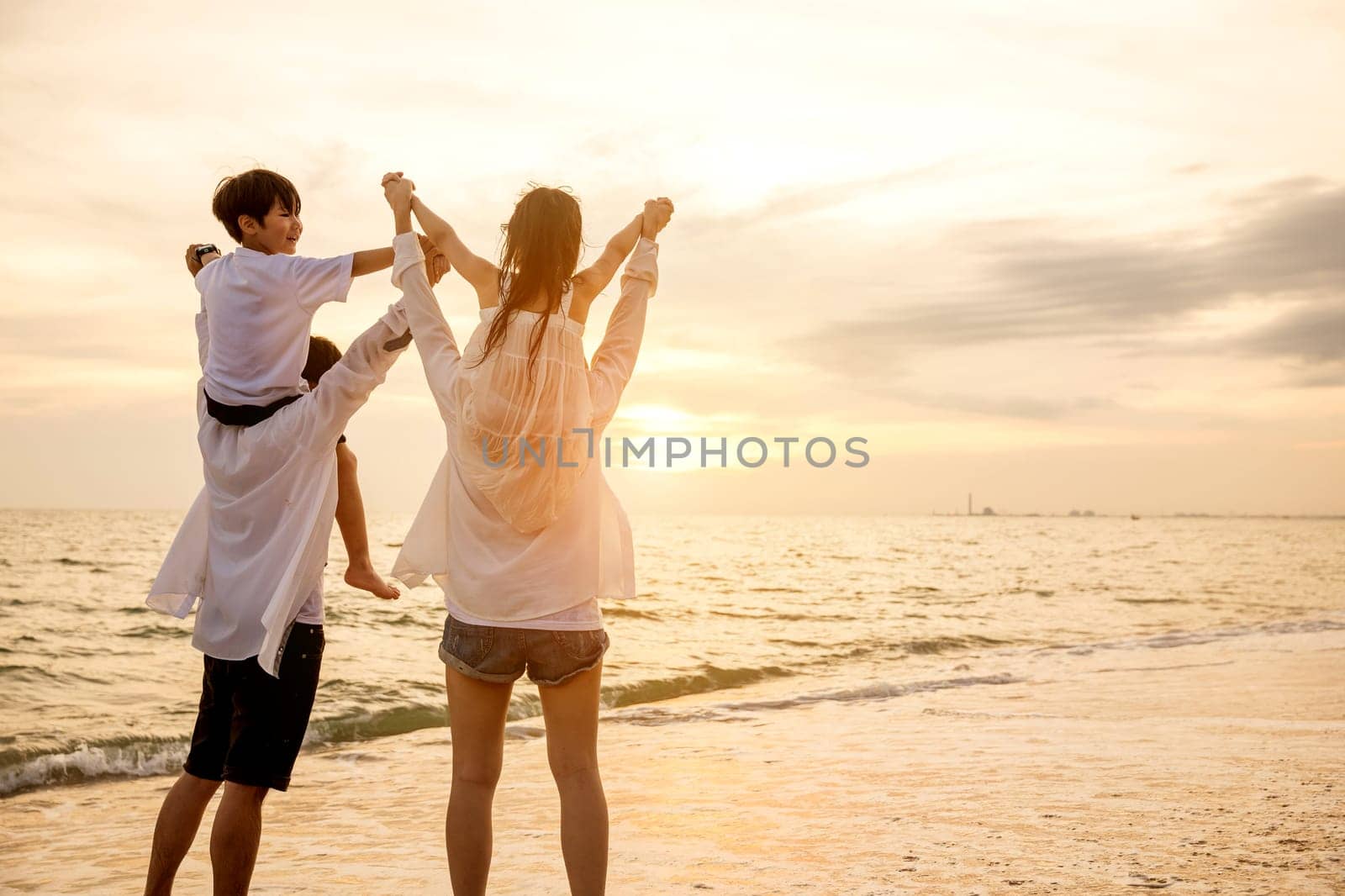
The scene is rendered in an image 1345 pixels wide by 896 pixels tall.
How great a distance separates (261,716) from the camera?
2803 mm

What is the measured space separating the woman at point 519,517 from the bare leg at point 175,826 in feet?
2.48

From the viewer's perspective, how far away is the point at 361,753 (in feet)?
22.5

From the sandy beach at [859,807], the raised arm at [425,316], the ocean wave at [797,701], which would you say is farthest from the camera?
the ocean wave at [797,701]

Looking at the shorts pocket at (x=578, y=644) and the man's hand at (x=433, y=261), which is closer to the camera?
the shorts pocket at (x=578, y=644)

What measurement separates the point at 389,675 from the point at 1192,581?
21.6 metres

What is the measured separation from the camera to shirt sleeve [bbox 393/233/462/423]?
2.75 m

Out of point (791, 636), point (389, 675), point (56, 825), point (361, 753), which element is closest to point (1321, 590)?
point (791, 636)

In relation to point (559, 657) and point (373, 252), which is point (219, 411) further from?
point (559, 657)

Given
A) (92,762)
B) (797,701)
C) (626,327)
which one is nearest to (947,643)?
(797,701)

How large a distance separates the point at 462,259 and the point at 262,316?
57 centimetres

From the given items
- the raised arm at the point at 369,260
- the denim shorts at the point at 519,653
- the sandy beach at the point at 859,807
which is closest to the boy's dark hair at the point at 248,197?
the raised arm at the point at 369,260

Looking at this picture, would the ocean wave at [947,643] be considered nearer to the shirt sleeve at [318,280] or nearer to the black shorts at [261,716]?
the black shorts at [261,716]

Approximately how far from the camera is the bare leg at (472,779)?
2.72m

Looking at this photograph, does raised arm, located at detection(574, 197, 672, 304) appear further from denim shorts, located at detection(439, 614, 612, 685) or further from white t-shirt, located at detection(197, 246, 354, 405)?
denim shorts, located at detection(439, 614, 612, 685)
